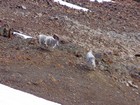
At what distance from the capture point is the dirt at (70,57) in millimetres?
8148

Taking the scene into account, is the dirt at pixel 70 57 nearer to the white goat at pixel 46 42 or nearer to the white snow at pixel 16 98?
the white goat at pixel 46 42

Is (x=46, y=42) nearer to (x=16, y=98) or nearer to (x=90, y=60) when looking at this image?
(x=90, y=60)

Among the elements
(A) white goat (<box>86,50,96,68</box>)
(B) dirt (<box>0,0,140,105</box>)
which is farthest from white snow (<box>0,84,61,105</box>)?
(A) white goat (<box>86,50,96,68</box>)

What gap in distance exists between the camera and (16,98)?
6.87 metres

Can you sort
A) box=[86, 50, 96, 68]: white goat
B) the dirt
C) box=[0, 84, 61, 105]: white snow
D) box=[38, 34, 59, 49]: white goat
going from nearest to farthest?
box=[0, 84, 61, 105]: white snow
the dirt
box=[86, 50, 96, 68]: white goat
box=[38, 34, 59, 49]: white goat

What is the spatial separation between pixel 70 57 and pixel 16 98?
2.95 metres

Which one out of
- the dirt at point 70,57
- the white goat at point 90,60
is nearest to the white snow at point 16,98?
the dirt at point 70,57

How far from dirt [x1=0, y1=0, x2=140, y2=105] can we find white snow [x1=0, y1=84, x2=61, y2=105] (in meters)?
0.47

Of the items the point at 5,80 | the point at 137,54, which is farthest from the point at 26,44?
the point at 137,54

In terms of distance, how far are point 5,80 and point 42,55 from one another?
1607 mm

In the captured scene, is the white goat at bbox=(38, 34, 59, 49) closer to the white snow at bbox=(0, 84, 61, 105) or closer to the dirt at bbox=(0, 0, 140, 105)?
the dirt at bbox=(0, 0, 140, 105)

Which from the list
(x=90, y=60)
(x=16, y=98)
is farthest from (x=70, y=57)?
(x=16, y=98)

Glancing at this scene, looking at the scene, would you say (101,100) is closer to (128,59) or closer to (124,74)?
(124,74)

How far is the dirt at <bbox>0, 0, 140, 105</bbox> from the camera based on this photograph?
26.7 feet
